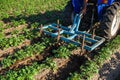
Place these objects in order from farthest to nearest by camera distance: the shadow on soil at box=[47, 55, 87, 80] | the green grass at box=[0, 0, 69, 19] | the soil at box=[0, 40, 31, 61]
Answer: the green grass at box=[0, 0, 69, 19], the soil at box=[0, 40, 31, 61], the shadow on soil at box=[47, 55, 87, 80]

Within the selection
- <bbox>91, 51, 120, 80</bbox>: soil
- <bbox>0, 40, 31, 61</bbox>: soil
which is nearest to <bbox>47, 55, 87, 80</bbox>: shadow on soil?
<bbox>91, 51, 120, 80</bbox>: soil

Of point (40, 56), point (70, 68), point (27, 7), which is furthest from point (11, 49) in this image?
point (27, 7)

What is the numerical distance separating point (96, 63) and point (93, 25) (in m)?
1.97

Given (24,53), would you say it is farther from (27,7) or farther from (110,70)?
(27,7)

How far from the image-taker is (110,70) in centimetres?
700

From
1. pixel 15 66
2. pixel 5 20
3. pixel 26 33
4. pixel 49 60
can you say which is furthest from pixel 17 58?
pixel 5 20

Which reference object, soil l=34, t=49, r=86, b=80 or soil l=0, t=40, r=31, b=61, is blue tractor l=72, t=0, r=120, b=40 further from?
soil l=0, t=40, r=31, b=61

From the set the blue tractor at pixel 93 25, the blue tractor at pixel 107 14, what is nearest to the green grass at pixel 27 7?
the blue tractor at pixel 93 25

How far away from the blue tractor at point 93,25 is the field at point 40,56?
0.90 ft

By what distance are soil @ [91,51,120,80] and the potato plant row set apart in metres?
0.11

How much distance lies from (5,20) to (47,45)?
11.0 feet

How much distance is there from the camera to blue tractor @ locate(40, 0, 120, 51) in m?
7.57

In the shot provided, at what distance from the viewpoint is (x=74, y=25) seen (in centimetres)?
807

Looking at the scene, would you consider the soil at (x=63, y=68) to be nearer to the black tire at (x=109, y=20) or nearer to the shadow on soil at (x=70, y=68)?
the shadow on soil at (x=70, y=68)
